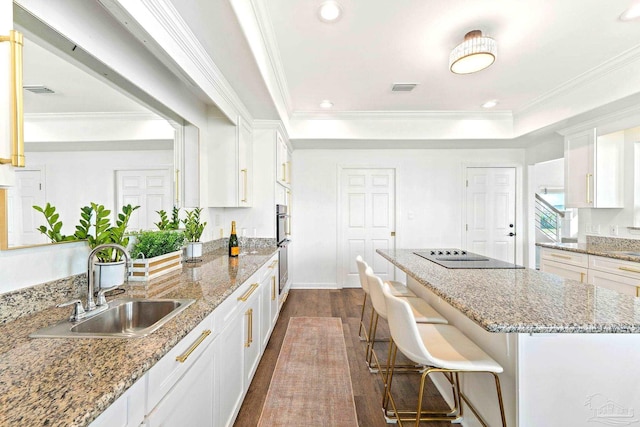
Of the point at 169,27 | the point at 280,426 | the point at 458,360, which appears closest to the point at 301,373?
the point at 280,426

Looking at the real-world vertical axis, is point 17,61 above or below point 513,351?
above

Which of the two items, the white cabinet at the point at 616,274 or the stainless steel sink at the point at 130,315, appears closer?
the stainless steel sink at the point at 130,315

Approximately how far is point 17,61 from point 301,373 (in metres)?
2.30

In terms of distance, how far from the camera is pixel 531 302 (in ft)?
4.16

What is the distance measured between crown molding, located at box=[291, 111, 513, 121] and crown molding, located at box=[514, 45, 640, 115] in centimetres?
41

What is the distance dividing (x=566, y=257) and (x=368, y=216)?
2519 millimetres

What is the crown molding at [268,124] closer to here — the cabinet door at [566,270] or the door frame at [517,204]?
the door frame at [517,204]

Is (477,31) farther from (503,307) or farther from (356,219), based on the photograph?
(356,219)

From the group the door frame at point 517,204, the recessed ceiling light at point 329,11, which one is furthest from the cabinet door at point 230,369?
the door frame at point 517,204

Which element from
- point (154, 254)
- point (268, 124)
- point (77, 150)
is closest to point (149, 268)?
point (154, 254)

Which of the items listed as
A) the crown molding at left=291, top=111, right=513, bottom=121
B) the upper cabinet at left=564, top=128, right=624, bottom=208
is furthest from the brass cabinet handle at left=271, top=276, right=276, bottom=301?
the upper cabinet at left=564, top=128, right=624, bottom=208

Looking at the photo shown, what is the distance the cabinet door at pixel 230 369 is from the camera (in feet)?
4.66

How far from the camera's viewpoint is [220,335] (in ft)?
4.68

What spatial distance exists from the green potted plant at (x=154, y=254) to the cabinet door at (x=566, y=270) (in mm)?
3764
